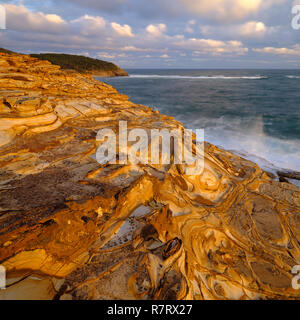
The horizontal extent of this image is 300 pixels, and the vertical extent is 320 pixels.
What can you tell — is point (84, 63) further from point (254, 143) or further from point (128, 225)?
point (128, 225)

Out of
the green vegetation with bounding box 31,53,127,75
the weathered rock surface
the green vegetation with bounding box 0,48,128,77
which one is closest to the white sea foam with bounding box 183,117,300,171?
the weathered rock surface

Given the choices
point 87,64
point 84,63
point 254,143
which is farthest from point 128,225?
point 84,63

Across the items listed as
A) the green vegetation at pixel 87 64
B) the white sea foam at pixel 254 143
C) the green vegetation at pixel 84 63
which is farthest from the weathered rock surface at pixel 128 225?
the green vegetation at pixel 87 64

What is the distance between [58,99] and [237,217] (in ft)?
20.0

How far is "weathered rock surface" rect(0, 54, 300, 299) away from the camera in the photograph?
85.5 inches

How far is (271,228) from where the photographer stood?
3492 millimetres

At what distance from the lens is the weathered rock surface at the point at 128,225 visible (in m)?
2.17

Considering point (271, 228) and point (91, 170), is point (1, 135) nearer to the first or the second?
point (91, 170)

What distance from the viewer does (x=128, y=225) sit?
9.35 feet

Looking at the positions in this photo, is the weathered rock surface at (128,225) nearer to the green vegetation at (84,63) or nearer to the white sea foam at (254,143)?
the white sea foam at (254,143)

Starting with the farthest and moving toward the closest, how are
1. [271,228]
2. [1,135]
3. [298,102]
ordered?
1. [298,102]
2. [1,135]
3. [271,228]
